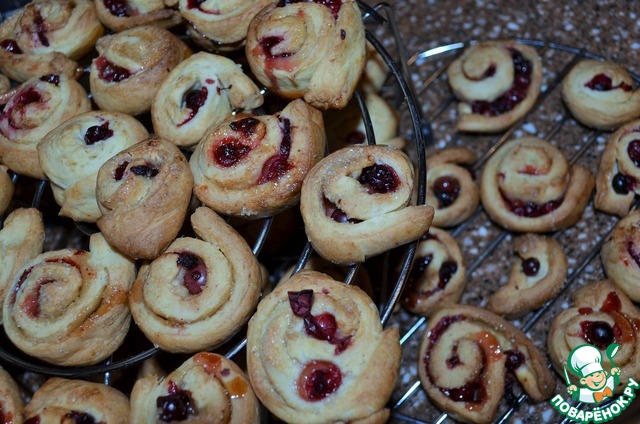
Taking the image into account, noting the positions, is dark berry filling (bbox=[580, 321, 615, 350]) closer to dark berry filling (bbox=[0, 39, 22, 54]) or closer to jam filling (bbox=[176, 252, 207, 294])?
jam filling (bbox=[176, 252, 207, 294])

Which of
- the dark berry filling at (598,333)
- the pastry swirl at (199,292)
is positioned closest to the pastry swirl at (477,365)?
the dark berry filling at (598,333)

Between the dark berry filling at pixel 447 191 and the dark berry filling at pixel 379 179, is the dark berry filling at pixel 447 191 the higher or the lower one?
the lower one

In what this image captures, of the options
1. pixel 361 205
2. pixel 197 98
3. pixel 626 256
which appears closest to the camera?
pixel 361 205

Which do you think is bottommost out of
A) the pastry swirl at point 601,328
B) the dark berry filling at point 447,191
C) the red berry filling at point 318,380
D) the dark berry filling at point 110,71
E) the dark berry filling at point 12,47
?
the pastry swirl at point 601,328

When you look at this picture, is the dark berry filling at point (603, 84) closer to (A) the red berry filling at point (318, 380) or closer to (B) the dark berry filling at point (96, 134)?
(A) the red berry filling at point (318, 380)

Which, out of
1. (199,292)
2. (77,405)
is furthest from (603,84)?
(77,405)

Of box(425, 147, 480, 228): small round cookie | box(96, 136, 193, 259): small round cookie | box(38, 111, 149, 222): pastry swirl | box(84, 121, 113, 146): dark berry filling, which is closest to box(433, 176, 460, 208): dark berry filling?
box(425, 147, 480, 228): small round cookie

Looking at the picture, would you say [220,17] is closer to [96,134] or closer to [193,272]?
[96,134]
